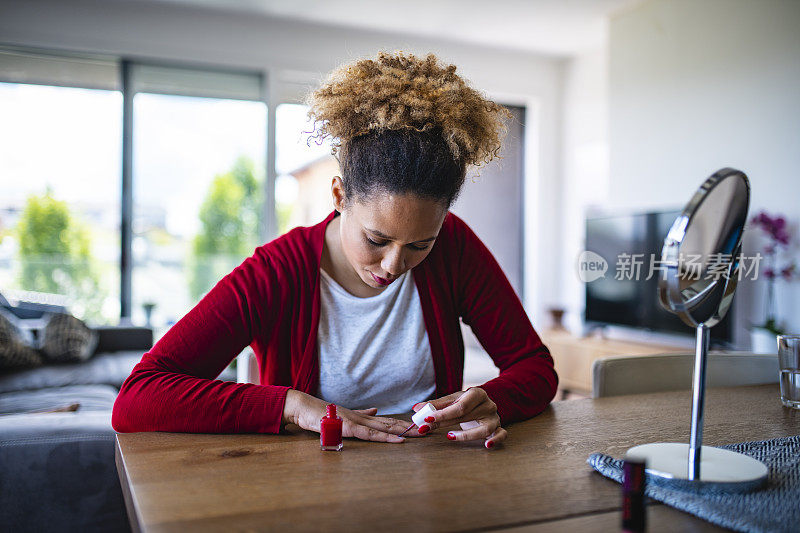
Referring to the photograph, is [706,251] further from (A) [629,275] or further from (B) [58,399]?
(A) [629,275]

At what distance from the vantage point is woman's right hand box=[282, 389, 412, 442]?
0.97 meters

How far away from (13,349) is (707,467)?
3.64 meters

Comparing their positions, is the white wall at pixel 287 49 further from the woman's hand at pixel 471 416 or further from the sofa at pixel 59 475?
the woman's hand at pixel 471 416

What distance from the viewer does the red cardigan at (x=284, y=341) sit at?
104cm

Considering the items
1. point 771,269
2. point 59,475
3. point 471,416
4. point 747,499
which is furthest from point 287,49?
point 747,499

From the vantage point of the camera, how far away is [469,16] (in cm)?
475

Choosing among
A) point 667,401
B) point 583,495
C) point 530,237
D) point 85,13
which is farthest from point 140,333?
point 583,495

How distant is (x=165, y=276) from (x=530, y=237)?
9.96ft

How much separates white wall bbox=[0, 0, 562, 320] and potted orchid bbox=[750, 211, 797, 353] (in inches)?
78.6

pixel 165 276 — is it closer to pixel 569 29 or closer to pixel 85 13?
pixel 85 13

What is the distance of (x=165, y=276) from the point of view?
492cm

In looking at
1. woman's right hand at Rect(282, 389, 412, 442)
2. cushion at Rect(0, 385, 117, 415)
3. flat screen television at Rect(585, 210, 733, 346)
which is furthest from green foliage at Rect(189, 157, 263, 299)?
woman's right hand at Rect(282, 389, 412, 442)

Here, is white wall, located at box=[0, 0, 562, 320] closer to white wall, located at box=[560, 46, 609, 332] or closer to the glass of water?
white wall, located at box=[560, 46, 609, 332]

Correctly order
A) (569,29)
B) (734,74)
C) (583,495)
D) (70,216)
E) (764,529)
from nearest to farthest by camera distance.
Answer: (764,529) < (583,495) < (734,74) < (70,216) < (569,29)
